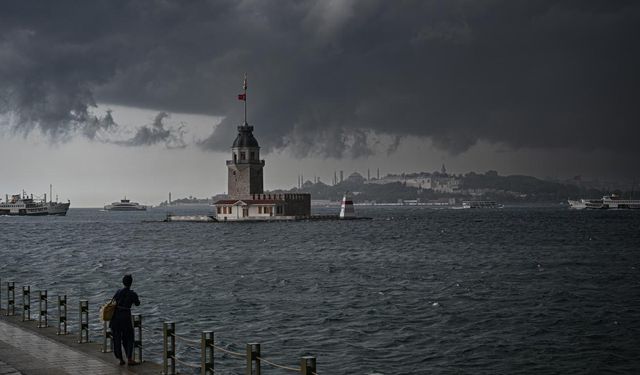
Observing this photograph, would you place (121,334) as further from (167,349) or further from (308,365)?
(308,365)

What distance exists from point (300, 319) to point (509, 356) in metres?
11.3

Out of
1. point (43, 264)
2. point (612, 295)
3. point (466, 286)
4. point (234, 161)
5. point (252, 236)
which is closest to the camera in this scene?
point (612, 295)

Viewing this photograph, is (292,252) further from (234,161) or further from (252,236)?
(234,161)

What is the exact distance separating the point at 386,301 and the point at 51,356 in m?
26.6

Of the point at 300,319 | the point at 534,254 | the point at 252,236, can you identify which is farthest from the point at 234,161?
the point at 300,319

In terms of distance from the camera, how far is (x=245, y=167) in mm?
168000

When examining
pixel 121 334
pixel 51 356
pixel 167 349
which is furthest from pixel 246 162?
pixel 167 349

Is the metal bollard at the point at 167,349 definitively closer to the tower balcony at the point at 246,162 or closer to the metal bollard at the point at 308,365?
the metal bollard at the point at 308,365

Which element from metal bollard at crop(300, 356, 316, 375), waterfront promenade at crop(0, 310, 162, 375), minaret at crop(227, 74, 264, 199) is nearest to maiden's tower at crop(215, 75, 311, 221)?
minaret at crop(227, 74, 264, 199)

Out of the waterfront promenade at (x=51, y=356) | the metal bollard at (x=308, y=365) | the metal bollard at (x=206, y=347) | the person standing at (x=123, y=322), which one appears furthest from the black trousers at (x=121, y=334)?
the metal bollard at (x=308, y=365)

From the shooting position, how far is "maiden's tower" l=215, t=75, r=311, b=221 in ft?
550

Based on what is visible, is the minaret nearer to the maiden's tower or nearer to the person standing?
the maiden's tower

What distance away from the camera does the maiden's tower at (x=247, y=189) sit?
550 feet

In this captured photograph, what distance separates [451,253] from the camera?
84625mm
